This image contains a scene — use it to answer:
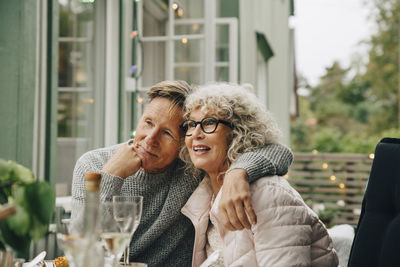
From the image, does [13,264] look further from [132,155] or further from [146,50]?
[146,50]

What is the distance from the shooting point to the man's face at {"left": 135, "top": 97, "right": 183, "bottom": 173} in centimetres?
170

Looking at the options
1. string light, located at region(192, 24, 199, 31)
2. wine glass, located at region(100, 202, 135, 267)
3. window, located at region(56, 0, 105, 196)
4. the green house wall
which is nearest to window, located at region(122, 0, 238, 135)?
string light, located at region(192, 24, 199, 31)

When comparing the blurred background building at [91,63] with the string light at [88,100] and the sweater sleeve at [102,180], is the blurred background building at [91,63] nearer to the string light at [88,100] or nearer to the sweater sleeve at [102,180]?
the string light at [88,100]

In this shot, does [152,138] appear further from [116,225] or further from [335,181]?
[335,181]

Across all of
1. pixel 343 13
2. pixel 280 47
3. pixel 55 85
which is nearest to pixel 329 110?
pixel 343 13

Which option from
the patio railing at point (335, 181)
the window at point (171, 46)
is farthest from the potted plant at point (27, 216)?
the patio railing at point (335, 181)

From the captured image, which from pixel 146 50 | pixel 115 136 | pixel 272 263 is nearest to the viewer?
pixel 272 263

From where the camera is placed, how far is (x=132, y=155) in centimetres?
163

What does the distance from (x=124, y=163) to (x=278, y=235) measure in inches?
22.8

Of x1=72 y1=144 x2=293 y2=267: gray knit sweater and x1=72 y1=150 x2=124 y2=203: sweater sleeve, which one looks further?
x1=72 y1=144 x2=293 y2=267: gray knit sweater

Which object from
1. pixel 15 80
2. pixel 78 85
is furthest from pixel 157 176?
pixel 78 85

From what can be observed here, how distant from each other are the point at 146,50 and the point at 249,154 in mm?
2533

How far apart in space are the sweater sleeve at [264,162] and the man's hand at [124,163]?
369 mm

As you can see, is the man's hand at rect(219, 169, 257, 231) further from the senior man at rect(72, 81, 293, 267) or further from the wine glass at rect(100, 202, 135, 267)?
the wine glass at rect(100, 202, 135, 267)
